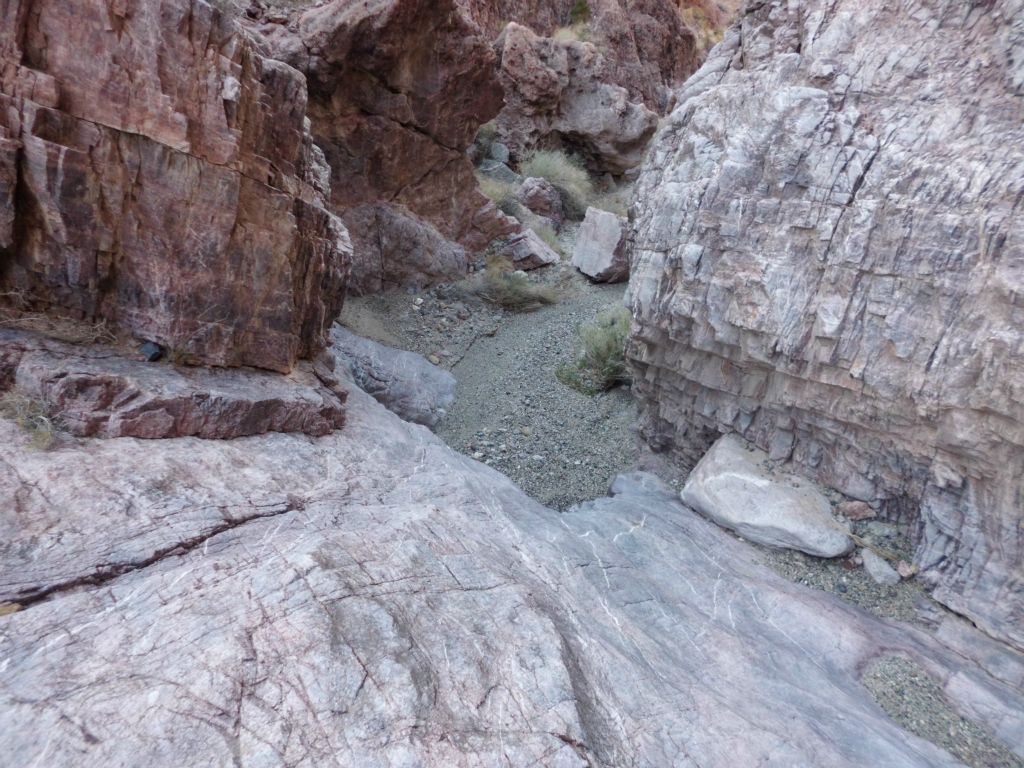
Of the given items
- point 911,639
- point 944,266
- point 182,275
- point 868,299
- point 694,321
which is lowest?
point 911,639

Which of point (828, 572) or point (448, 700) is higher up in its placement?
point (828, 572)

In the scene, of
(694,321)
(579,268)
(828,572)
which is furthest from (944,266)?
(579,268)

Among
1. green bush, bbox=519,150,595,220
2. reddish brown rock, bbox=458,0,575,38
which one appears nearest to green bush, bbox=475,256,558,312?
green bush, bbox=519,150,595,220

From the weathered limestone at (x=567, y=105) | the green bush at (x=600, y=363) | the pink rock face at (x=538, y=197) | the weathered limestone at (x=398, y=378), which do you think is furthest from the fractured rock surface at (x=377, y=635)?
the weathered limestone at (x=567, y=105)

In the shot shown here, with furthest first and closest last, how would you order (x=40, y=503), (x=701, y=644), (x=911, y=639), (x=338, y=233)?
(x=338, y=233) < (x=911, y=639) < (x=701, y=644) < (x=40, y=503)

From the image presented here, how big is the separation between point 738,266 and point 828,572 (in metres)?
2.69

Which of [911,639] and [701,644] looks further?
[911,639]

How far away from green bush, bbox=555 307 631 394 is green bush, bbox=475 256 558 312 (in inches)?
86.7

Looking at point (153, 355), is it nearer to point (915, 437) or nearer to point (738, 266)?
point (738, 266)

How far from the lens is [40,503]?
2.79 meters

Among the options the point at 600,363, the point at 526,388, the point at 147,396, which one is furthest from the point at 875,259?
the point at 147,396

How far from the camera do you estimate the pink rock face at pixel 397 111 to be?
8.29m

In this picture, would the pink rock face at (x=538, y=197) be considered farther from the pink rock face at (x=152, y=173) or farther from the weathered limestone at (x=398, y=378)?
the pink rock face at (x=152, y=173)

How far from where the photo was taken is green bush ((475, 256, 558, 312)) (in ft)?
34.4
